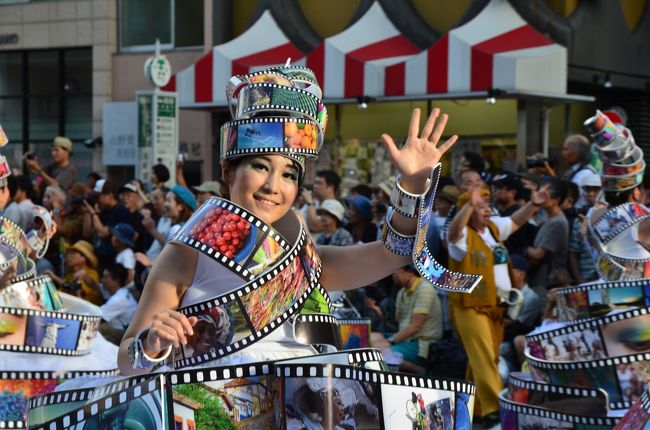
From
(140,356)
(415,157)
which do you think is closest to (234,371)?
(140,356)

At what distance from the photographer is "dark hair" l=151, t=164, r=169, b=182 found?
12492mm

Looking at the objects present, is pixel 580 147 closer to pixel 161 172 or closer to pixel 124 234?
pixel 124 234

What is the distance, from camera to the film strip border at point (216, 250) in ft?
11.2

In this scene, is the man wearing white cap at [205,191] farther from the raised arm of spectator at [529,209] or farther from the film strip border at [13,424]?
the film strip border at [13,424]

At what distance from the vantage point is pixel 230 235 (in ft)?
11.2

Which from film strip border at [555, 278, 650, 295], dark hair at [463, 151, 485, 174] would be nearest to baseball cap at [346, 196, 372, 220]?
dark hair at [463, 151, 485, 174]

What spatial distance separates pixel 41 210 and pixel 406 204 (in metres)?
4.21

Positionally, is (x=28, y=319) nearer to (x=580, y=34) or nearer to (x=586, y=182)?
(x=586, y=182)

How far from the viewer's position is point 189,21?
1914cm

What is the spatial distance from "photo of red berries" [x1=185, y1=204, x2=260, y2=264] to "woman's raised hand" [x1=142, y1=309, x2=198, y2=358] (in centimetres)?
30

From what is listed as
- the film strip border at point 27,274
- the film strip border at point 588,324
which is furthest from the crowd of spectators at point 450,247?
the film strip border at point 27,274

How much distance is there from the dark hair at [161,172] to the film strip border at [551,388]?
286 inches

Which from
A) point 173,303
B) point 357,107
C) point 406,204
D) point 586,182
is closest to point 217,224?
point 173,303

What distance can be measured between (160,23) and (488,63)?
7910 millimetres
